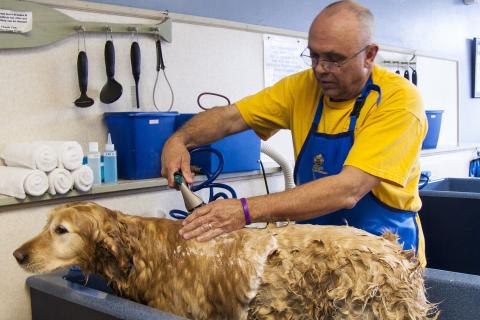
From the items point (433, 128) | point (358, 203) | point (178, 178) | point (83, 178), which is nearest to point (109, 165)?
point (83, 178)

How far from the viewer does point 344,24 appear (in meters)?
1.39

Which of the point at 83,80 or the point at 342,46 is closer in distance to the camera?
the point at 342,46

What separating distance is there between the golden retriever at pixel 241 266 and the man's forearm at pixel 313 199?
1.9 inches

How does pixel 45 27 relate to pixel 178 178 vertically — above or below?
above

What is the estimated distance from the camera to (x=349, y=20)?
139cm

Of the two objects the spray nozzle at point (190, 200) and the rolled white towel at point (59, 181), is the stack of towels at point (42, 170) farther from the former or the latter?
the spray nozzle at point (190, 200)

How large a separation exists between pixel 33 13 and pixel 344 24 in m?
1.00

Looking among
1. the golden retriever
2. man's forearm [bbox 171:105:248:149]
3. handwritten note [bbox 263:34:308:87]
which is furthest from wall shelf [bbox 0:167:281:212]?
handwritten note [bbox 263:34:308:87]

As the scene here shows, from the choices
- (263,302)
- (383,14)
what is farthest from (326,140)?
(383,14)

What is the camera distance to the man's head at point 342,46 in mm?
1392

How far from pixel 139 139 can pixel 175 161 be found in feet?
1.27

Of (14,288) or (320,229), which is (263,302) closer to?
(320,229)

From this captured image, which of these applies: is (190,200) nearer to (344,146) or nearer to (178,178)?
(178,178)

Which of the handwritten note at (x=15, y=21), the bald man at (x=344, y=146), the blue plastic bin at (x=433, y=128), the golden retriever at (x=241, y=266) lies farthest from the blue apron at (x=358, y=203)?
the blue plastic bin at (x=433, y=128)
